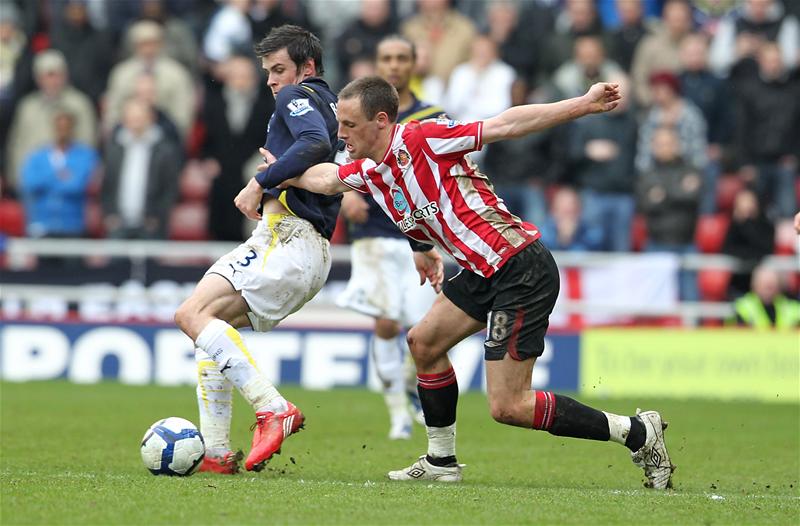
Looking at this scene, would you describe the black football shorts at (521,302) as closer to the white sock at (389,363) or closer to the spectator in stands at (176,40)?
the white sock at (389,363)

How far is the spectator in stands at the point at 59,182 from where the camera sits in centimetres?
1856

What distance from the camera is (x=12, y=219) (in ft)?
64.2

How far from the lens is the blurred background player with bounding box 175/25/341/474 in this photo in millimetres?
8383

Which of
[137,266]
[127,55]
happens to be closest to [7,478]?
[137,266]

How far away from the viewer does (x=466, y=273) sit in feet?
27.7

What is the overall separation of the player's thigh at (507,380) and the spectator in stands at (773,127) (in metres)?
10.6

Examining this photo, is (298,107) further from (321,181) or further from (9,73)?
(9,73)

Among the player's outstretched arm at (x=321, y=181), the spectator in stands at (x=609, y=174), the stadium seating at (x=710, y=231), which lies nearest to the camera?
the player's outstretched arm at (x=321, y=181)

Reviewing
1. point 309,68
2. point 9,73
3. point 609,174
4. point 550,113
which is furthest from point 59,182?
point 550,113

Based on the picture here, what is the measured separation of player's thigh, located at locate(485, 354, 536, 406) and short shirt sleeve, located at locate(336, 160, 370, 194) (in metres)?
1.27

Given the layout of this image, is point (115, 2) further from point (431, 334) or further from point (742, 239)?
point (431, 334)

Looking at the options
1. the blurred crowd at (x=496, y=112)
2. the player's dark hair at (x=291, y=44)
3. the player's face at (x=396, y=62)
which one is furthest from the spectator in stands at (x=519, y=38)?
the player's dark hair at (x=291, y=44)

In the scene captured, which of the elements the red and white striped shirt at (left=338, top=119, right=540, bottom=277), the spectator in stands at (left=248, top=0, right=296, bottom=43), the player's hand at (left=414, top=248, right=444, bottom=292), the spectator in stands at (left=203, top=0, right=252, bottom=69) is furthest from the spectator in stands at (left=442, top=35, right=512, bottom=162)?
the red and white striped shirt at (left=338, top=119, right=540, bottom=277)

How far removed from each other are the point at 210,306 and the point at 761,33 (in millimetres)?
12070
